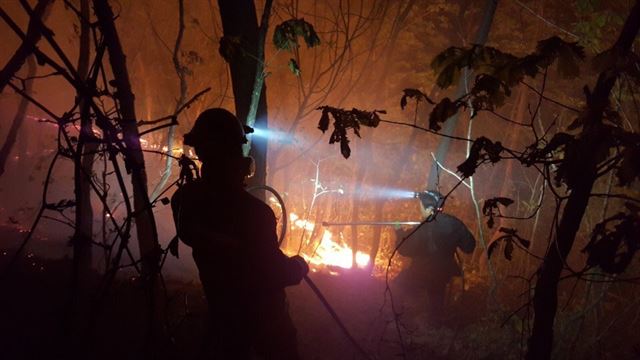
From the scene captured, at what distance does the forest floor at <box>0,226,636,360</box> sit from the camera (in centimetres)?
442

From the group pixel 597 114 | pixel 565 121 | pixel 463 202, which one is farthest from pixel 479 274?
pixel 597 114

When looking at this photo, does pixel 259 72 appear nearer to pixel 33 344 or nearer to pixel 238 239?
pixel 238 239

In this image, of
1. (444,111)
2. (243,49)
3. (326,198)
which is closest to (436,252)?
(243,49)

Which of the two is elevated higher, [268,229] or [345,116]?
[345,116]

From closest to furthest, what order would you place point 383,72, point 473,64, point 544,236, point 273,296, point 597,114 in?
point 597,114, point 473,64, point 273,296, point 383,72, point 544,236

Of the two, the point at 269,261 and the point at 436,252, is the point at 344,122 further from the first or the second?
the point at 436,252

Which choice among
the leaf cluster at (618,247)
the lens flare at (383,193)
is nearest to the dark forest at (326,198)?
the leaf cluster at (618,247)

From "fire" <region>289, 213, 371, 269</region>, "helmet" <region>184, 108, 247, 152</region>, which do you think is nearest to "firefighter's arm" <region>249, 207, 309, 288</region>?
"helmet" <region>184, 108, 247, 152</region>

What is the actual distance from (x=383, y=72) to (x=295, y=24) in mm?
8154

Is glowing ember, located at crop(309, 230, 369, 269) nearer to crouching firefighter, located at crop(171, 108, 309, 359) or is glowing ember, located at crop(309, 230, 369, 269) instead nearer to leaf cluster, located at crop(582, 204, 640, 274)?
crouching firefighter, located at crop(171, 108, 309, 359)

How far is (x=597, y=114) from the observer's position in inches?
70.1

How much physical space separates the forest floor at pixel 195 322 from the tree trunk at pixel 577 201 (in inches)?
75.5

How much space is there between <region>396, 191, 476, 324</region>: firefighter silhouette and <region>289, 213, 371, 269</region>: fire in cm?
351

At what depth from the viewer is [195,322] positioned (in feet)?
17.2
